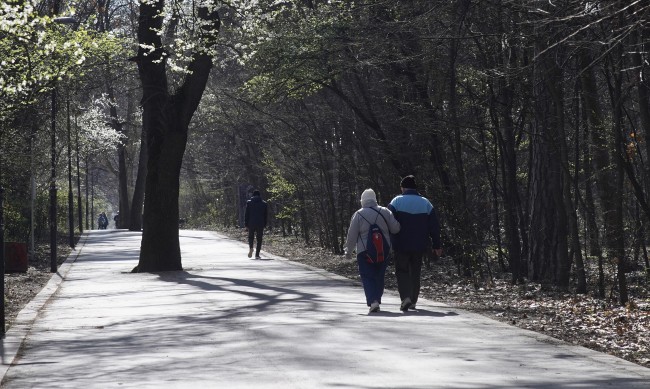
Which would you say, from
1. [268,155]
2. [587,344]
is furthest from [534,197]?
[268,155]

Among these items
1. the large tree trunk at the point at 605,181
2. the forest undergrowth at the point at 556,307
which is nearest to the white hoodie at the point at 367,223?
the forest undergrowth at the point at 556,307

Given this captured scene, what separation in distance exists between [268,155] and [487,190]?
15245mm

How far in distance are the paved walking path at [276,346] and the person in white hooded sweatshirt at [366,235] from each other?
0.47 meters

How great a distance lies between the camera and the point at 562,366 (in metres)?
10.2

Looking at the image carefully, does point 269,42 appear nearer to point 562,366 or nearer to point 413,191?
point 413,191

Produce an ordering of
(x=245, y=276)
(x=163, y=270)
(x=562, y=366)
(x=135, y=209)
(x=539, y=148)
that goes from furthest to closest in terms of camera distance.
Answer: (x=135, y=209)
(x=163, y=270)
(x=245, y=276)
(x=539, y=148)
(x=562, y=366)

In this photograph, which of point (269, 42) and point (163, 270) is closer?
point (269, 42)

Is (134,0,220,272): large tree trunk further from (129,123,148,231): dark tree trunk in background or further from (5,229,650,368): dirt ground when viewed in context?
(129,123,148,231): dark tree trunk in background

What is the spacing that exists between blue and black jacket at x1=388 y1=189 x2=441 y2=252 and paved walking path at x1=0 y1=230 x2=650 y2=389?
0.89 meters

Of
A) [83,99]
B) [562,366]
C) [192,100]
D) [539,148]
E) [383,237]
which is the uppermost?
[83,99]

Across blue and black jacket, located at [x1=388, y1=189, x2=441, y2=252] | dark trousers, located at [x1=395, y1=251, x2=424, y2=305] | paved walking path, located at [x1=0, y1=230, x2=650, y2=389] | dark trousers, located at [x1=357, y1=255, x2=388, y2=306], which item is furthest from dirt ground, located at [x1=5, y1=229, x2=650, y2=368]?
dark trousers, located at [x1=357, y1=255, x2=388, y2=306]

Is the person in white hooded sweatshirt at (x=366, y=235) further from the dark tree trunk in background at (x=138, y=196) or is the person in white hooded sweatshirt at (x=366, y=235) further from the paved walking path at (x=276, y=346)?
the dark tree trunk in background at (x=138, y=196)

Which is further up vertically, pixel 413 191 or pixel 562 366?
pixel 413 191

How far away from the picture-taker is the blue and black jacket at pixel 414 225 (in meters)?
15.8
